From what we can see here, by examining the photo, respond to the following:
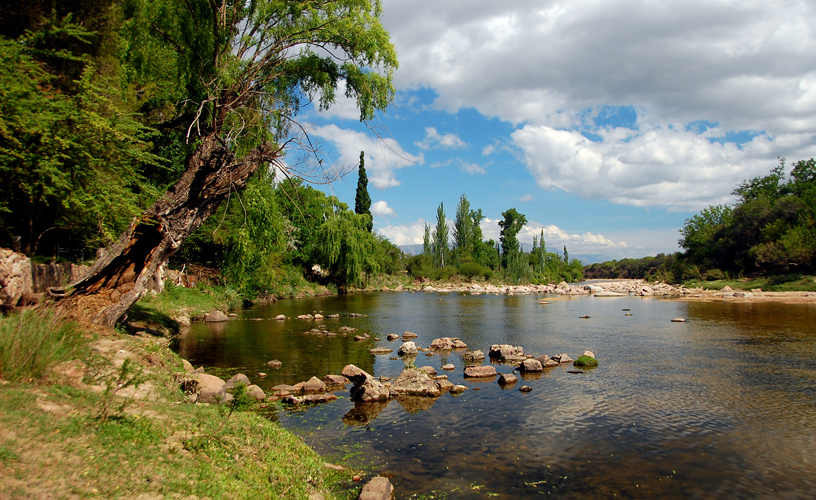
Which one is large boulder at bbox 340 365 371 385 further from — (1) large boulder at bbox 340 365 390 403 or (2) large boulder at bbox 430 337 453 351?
(2) large boulder at bbox 430 337 453 351

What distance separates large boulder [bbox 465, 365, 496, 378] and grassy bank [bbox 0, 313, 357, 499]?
6821 mm

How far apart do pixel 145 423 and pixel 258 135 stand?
9.61m

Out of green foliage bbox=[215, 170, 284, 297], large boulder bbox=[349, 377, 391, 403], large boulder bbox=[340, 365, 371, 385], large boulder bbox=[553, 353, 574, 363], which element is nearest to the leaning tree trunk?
large boulder bbox=[340, 365, 371, 385]

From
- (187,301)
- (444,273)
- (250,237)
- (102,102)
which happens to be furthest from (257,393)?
(444,273)

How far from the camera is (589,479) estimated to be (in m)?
6.93

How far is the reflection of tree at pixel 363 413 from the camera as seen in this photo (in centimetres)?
913

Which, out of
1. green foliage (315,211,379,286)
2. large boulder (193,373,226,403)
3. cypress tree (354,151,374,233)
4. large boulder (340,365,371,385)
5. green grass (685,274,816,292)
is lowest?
large boulder (340,365,371,385)

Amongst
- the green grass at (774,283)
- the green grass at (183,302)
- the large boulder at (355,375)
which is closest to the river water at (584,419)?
the large boulder at (355,375)

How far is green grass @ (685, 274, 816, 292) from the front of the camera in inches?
1486

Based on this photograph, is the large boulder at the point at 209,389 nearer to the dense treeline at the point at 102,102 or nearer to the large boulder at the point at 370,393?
the large boulder at the point at 370,393

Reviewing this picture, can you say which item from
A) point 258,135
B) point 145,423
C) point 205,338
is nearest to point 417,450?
point 145,423

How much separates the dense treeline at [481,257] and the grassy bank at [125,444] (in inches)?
2510

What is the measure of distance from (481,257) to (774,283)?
46476mm

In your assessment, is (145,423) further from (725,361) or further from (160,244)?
(725,361)
